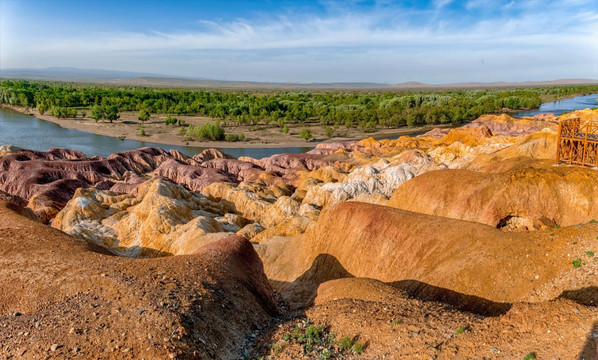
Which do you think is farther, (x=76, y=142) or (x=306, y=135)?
(x=306, y=135)

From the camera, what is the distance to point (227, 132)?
373 ft

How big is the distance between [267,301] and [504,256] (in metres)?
10.4

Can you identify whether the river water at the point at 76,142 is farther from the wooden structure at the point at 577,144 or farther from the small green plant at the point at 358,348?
the small green plant at the point at 358,348

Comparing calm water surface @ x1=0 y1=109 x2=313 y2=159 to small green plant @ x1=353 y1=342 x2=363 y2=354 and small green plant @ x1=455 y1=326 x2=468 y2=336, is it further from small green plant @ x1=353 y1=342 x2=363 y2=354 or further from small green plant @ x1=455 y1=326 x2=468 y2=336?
small green plant @ x1=455 y1=326 x2=468 y2=336

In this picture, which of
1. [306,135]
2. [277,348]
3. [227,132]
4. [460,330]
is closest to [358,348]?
[277,348]

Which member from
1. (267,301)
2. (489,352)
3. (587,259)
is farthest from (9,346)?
(587,259)

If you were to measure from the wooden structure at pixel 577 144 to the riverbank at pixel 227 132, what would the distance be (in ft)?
238

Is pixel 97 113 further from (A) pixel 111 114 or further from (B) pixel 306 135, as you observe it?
(B) pixel 306 135

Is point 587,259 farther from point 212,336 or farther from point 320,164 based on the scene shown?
point 320,164

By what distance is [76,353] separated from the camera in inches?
433

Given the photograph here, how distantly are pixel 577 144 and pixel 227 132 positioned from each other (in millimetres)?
94747

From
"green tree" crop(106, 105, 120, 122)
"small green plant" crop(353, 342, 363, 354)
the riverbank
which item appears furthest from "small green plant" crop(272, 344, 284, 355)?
"green tree" crop(106, 105, 120, 122)

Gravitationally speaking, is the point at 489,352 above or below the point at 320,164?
above

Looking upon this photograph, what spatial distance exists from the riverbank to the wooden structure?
72.4 m
